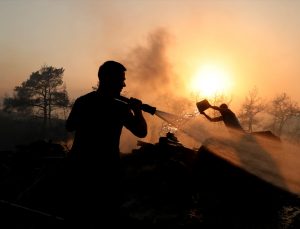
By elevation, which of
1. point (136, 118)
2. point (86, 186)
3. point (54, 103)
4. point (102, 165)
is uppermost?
point (54, 103)

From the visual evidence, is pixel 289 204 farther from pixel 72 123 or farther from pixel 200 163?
pixel 72 123

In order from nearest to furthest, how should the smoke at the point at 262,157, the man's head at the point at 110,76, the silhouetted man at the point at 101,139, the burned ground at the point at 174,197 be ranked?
the silhouetted man at the point at 101,139 → the man's head at the point at 110,76 → the burned ground at the point at 174,197 → the smoke at the point at 262,157

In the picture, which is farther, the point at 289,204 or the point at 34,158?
the point at 34,158

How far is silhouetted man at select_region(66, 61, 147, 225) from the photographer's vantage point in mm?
3594

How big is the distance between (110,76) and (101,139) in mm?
655

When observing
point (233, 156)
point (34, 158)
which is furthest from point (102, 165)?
point (34, 158)

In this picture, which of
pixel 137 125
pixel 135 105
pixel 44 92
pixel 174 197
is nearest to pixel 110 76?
pixel 135 105

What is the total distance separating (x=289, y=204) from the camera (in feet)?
21.3

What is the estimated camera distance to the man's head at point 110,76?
12.2 feet

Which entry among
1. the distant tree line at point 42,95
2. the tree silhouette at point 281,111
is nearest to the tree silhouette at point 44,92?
the distant tree line at point 42,95

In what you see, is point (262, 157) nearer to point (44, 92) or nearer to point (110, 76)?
point (110, 76)

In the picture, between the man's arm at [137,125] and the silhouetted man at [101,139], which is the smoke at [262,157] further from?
the silhouetted man at [101,139]

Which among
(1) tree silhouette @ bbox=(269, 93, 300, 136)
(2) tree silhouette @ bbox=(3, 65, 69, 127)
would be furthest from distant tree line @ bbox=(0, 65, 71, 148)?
(1) tree silhouette @ bbox=(269, 93, 300, 136)

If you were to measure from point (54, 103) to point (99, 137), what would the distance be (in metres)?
55.3
